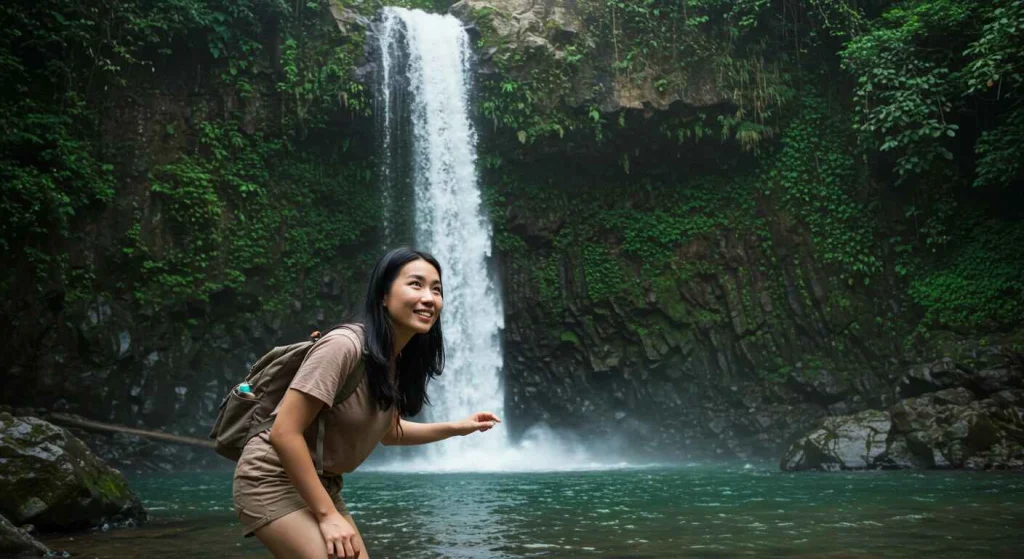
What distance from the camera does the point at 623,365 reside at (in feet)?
57.6

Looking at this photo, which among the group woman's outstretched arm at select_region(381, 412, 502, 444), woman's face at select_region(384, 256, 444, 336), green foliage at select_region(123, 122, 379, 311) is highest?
green foliage at select_region(123, 122, 379, 311)

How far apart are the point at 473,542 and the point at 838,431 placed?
8.15 metres

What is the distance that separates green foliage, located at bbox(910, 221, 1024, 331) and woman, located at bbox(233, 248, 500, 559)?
1575cm

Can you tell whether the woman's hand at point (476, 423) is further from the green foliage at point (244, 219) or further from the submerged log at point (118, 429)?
the green foliage at point (244, 219)

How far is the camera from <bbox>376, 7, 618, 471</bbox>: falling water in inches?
665

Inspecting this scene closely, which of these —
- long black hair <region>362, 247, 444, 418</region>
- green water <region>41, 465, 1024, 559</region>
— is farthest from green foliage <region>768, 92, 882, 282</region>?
long black hair <region>362, 247, 444, 418</region>

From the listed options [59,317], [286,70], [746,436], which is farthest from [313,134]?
[746,436]

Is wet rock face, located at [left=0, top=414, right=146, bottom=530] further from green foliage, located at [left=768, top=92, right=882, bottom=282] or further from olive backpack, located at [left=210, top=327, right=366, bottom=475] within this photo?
green foliage, located at [left=768, top=92, right=882, bottom=282]

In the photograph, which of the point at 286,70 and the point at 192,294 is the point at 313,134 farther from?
the point at 192,294

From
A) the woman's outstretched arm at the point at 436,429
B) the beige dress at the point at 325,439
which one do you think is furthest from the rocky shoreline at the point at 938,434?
the beige dress at the point at 325,439

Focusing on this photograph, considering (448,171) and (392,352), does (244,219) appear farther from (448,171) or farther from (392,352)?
(392,352)

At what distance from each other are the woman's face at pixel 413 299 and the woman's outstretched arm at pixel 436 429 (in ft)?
1.50

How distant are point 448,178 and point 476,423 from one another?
1521 cm

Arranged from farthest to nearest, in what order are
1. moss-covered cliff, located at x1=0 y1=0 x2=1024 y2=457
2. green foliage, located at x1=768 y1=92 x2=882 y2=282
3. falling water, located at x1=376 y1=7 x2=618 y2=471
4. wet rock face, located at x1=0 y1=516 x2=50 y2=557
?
green foliage, located at x1=768 y1=92 x2=882 y2=282 < falling water, located at x1=376 y1=7 x2=618 y2=471 < moss-covered cliff, located at x1=0 y1=0 x2=1024 y2=457 < wet rock face, located at x1=0 y1=516 x2=50 y2=557
